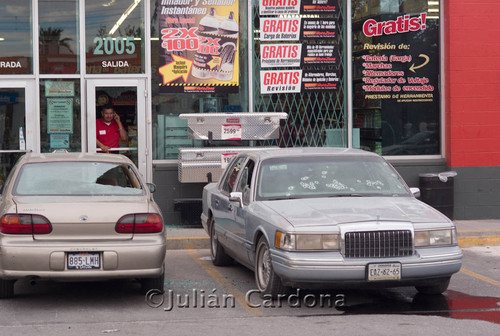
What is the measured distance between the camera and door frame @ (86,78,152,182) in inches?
555

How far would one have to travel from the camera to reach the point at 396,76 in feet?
48.5

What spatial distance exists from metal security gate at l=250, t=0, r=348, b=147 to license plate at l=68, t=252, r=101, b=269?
7.16 metres

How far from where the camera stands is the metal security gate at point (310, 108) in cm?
1455

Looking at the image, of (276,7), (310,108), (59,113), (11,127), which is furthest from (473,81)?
(11,127)

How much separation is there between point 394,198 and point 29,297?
3904mm

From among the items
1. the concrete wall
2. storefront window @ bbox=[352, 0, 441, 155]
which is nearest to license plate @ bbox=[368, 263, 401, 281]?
the concrete wall

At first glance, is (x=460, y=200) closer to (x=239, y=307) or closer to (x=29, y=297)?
(x=239, y=307)

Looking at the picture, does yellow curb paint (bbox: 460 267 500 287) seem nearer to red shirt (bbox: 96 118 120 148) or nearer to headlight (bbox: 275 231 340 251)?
headlight (bbox: 275 231 340 251)

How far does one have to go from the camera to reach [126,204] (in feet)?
26.4

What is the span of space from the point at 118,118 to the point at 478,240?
20.6ft

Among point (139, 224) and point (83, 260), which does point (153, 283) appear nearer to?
point (139, 224)

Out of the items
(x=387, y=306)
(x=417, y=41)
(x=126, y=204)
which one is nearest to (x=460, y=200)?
(x=417, y=41)

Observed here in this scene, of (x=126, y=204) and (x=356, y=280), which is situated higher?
(x=126, y=204)

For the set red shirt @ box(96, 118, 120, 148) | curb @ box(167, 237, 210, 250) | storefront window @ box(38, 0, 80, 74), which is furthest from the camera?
red shirt @ box(96, 118, 120, 148)
